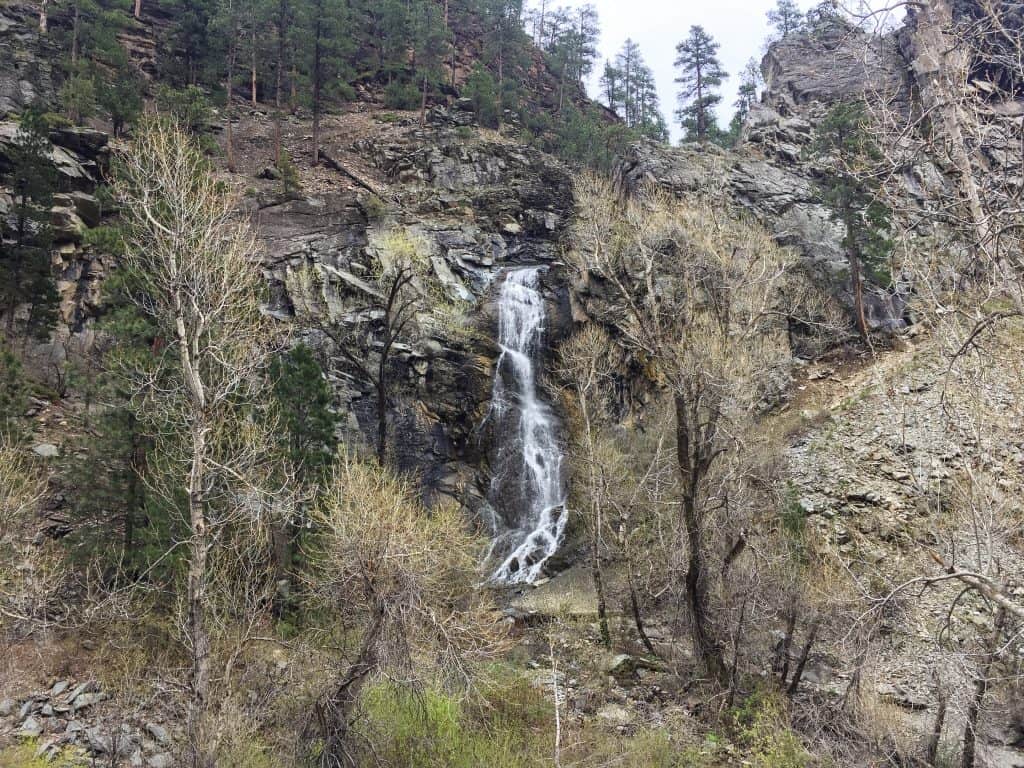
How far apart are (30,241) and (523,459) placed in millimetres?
19796

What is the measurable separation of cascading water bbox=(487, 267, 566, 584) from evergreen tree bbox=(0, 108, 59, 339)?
54.7 ft

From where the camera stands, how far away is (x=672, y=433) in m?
21.7

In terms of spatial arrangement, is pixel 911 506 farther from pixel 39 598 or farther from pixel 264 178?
pixel 264 178

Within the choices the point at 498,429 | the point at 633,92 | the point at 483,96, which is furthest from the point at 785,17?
the point at 498,429

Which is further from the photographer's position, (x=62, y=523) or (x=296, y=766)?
(x=62, y=523)

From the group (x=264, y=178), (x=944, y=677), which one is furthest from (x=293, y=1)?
(x=944, y=677)

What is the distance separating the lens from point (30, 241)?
21.5m

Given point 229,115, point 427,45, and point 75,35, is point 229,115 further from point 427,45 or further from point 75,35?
point 427,45

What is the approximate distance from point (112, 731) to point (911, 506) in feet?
69.3

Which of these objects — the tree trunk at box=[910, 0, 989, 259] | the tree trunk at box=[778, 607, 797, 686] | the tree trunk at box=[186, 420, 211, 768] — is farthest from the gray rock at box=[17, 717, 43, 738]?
the tree trunk at box=[910, 0, 989, 259]

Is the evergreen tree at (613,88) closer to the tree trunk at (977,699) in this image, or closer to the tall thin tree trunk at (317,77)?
the tall thin tree trunk at (317,77)

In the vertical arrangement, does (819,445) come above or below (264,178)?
below

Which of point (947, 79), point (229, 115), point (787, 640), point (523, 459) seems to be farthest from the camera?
point (229, 115)

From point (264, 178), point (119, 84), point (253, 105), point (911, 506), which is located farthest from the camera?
point (253, 105)
